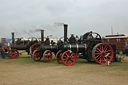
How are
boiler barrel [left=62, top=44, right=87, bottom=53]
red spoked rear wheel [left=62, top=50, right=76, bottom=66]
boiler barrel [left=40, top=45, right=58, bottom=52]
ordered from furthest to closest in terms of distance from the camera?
boiler barrel [left=40, top=45, right=58, bottom=52] < boiler barrel [left=62, top=44, right=87, bottom=53] < red spoked rear wheel [left=62, top=50, right=76, bottom=66]

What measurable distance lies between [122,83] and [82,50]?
4.19 meters

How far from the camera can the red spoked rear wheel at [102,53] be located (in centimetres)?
769

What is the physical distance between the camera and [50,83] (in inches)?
161

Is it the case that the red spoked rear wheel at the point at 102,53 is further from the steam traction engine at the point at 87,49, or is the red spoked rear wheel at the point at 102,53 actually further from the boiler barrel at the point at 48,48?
the boiler barrel at the point at 48,48

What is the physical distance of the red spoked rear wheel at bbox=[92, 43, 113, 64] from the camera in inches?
303

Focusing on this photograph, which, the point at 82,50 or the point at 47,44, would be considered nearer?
the point at 82,50

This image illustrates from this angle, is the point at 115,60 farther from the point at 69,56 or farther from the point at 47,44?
the point at 47,44

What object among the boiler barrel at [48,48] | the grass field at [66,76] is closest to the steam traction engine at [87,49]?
the boiler barrel at [48,48]

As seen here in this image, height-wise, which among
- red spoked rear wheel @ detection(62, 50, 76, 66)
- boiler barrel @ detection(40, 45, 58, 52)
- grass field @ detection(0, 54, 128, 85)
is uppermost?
boiler barrel @ detection(40, 45, 58, 52)

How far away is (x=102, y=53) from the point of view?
776 centimetres

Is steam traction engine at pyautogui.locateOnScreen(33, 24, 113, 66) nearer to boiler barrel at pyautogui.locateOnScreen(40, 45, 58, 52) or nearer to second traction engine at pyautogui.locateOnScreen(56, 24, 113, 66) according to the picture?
second traction engine at pyautogui.locateOnScreen(56, 24, 113, 66)

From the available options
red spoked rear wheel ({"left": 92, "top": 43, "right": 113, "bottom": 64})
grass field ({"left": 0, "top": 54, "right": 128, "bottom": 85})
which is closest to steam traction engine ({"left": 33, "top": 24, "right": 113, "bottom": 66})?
red spoked rear wheel ({"left": 92, "top": 43, "right": 113, "bottom": 64})

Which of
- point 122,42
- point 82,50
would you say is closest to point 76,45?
point 82,50

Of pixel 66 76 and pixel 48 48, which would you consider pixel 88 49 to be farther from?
pixel 66 76
